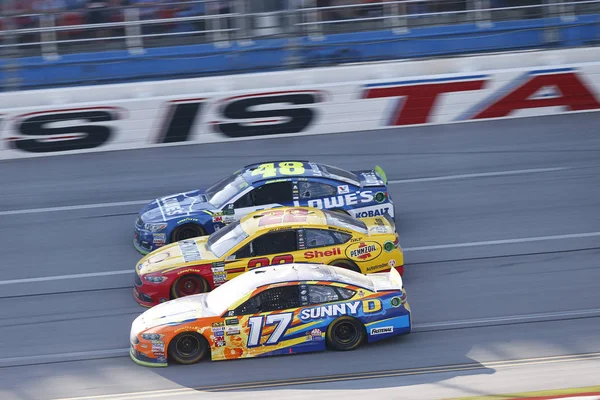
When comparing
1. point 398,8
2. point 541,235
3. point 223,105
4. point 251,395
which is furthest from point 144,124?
point 251,395

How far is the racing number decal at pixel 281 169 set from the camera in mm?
12875

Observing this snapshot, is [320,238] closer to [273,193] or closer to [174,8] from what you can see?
→ [273,193]

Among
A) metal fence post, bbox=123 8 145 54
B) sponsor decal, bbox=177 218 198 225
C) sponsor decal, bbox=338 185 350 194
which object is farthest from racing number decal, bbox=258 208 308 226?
metal fence post, bbox=123 8 145 54

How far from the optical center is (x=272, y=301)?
974cm

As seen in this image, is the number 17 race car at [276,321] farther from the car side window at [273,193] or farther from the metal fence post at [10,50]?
the metal fence post at [10,50]

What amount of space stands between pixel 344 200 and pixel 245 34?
6.92 metres

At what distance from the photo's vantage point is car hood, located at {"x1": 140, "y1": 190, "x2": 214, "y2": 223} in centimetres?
1280

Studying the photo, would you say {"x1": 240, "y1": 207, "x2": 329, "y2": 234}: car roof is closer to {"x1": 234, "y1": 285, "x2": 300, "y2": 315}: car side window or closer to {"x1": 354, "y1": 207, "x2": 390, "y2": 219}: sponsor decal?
{"x1": 354, "y1": 207, "x2": 390, "y2": 219}: sponsor decal

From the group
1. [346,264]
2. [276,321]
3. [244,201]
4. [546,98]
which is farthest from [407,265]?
[546,98]

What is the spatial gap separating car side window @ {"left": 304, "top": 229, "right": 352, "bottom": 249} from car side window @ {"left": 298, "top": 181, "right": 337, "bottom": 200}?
5.25 ft

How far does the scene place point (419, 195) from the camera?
1480cm

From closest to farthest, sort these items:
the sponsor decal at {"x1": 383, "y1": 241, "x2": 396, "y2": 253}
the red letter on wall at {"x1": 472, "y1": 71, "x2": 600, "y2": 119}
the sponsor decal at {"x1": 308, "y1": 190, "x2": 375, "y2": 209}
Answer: the sponsor decal at {"x1": 383, "y1": 241, "x2": 396, "y2": 253} → the sponsor decal at {"x1": 308, "y1": 190, "x2": 375, "y2": 209} → the red letter on wall at {"x1": 472, "y1": 71, "x2": 600, "y2": 119}

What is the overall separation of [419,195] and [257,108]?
409 centimetres

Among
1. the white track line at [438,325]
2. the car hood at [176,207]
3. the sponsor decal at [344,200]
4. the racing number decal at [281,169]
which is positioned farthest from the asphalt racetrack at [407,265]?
the racing number decal at [281,169]
